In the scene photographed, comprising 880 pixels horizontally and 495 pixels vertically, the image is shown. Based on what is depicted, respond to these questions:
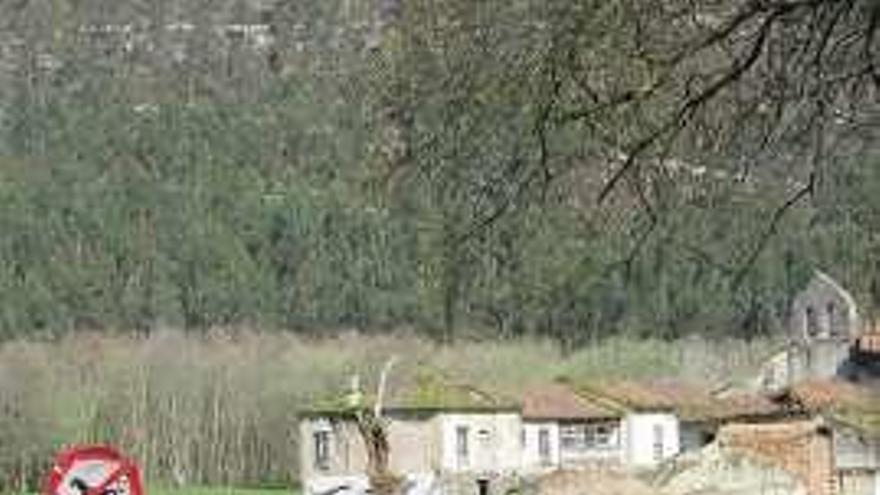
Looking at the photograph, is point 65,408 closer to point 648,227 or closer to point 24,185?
point 24,185

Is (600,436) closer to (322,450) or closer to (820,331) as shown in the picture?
(820,331)

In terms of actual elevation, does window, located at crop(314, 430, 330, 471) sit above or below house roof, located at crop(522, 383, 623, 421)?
below

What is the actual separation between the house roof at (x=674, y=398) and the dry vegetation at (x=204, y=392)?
532 inches

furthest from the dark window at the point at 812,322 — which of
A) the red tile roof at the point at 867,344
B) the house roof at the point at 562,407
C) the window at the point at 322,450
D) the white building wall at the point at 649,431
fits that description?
the window at the point at 322,450

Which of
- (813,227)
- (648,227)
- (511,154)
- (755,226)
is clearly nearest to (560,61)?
(511,154)

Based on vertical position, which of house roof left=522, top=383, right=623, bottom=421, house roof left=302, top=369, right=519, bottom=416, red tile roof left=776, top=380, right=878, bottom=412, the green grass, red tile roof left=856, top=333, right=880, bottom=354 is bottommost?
the green grass

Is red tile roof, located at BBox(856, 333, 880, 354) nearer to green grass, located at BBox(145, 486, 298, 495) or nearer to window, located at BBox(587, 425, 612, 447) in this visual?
window, located at BBox(587, 425, 612, 447)

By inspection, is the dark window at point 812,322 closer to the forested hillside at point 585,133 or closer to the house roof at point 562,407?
the house roof at point 562,407

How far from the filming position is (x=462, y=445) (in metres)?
67.9

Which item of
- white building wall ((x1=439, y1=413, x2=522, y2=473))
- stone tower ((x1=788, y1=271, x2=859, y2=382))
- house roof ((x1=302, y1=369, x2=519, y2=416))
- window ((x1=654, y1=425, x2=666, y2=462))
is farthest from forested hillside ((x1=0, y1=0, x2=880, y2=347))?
stone tower ((x1=788, y1=271, x2=859, y2=382))

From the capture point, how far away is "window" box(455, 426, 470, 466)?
221ft

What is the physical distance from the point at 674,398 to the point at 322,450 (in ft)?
47.5

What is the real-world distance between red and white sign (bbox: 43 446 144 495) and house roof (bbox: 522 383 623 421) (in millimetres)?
60352

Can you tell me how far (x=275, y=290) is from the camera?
147500 millimetres
